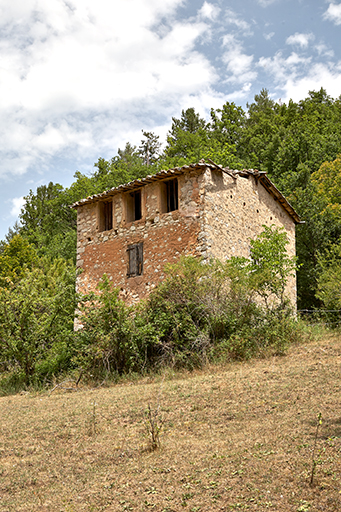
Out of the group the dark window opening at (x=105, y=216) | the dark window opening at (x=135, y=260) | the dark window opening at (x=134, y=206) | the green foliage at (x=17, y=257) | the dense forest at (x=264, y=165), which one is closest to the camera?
the dark window opening at (x=135, y=260)

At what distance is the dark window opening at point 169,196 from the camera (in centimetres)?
1445

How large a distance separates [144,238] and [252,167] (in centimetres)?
1617

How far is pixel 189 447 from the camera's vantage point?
5.89m

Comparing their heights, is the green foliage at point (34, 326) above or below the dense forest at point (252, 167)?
below

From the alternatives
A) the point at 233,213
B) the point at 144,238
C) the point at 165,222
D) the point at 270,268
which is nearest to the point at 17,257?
the point at 144,238

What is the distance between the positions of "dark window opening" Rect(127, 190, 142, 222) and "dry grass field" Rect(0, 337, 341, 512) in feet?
23.6

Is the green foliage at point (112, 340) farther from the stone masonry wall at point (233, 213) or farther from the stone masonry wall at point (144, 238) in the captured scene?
the stone masonry wall at point (233, 213)

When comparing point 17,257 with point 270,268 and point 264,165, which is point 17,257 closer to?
point 264,165

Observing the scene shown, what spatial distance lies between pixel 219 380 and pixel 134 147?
33.9 metres

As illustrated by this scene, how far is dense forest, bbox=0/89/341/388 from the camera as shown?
60.3 feet

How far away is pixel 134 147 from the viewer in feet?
133

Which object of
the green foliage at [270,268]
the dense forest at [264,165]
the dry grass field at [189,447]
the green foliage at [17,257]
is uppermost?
the dense forest at [264,165]

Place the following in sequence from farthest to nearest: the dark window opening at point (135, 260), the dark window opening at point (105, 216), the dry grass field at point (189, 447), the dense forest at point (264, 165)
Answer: the dense forest at point (264, 165) < the dark window opening at point (105, 216) < the dark window opening at point (135, 260) < the dry grass field at point (189, 447)

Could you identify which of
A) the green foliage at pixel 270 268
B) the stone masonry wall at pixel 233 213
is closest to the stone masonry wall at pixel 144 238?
the stone masonry wall at pixel 233 213
